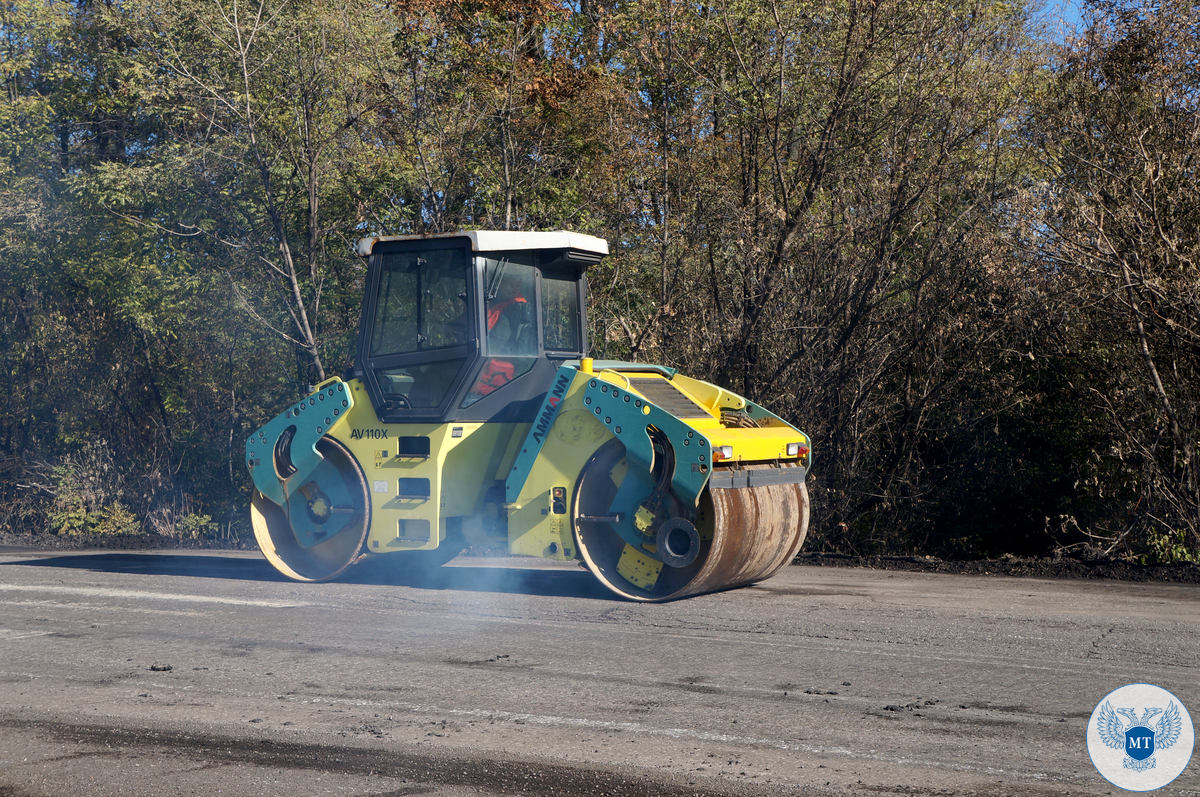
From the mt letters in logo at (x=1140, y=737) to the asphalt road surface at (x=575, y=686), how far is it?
8 cm

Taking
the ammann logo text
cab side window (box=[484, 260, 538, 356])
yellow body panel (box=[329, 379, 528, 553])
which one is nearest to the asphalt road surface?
yellow body panel (box=[329, 379, 528, 553])

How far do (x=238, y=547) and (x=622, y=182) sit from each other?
666 centimetres

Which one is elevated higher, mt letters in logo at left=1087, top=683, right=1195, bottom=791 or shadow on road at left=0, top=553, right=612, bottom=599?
shadow on road at left=0, top=553, right=612, bottom=599

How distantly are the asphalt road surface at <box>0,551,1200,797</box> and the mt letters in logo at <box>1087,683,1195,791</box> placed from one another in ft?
0.27

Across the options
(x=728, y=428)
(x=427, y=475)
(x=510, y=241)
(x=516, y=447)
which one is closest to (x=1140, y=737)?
(x=728, y=428)

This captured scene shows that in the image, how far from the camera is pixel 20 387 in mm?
19172

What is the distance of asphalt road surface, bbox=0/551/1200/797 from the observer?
4324 millimetres

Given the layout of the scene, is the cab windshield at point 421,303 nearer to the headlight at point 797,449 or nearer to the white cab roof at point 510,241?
the white cab roof at point 510,241

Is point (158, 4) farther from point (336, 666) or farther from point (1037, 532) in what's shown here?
point (1037, 532)

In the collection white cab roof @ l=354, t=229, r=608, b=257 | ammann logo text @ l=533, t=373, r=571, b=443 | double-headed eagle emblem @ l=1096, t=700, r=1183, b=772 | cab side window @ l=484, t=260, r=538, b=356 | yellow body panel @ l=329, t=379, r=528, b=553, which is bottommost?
double-headed eagle emblem @ l=1096, t=700, r=1183, b=772

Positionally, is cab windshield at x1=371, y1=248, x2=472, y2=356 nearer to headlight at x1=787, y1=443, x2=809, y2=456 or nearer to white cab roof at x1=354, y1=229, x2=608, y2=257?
white cab roof at x1=354, y1=229, x2=608, y2=257

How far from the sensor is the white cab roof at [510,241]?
28.5ft

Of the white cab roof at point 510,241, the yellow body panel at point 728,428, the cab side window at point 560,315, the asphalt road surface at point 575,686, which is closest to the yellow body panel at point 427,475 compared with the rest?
the asphalt road surface at point 575,686

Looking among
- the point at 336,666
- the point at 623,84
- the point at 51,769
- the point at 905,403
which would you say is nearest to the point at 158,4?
the point at 623,84
